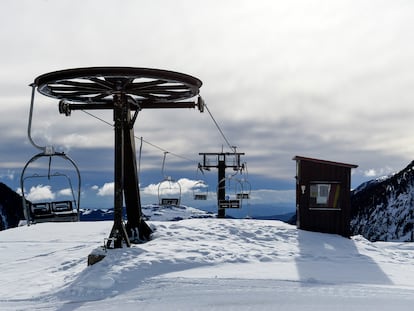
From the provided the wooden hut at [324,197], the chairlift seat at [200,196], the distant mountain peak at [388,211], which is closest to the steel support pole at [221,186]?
the chairlift seat at [200,196]

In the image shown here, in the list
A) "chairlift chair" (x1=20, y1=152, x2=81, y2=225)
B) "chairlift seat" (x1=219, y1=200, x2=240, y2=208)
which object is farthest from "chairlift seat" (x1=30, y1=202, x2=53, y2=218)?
"chairlift seat" (x1=219, y1=200, x2=240, y2=208)

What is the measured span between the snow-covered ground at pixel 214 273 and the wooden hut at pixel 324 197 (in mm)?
1005

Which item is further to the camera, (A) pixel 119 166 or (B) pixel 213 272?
(A) pixel 119 166

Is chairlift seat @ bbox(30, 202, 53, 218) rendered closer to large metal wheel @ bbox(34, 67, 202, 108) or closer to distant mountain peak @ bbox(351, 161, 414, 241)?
large metal wheel @ bbox(34, 67, 202, 108)

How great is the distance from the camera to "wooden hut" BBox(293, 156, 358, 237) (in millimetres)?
19375

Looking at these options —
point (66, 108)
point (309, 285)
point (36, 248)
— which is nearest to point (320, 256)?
point (309, 285)

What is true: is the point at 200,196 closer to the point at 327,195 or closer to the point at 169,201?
the point at 169,201

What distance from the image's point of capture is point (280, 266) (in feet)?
40.9

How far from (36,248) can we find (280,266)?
9.55m

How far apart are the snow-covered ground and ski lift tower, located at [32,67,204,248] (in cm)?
89

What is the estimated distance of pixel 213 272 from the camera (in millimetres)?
11438

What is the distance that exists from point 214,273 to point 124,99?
5.31 m

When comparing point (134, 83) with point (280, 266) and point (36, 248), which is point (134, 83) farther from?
point (36, 248)

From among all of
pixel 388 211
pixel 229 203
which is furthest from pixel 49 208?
pixel 388 211
